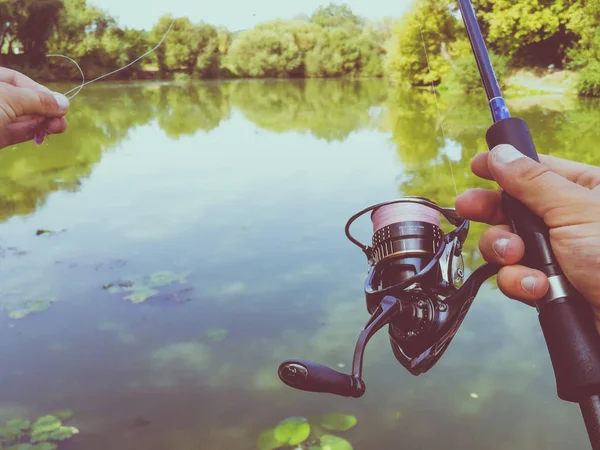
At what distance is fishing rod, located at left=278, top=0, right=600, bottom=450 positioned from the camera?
2.87 feet

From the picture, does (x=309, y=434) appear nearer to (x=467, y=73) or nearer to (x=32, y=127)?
(x=32, y=127)

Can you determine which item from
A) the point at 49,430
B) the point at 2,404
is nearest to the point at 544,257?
the point at 49,430

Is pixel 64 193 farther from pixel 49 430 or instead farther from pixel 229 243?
pixel 49 430

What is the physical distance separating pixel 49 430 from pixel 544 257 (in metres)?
2.23

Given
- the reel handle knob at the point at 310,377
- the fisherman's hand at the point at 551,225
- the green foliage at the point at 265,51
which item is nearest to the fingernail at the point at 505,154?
the fisherman's hand at the point at 551,225

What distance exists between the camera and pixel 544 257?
3.27ft

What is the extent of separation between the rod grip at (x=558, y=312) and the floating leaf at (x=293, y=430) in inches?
62.9

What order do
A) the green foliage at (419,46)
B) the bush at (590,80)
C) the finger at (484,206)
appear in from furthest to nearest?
1. the bush at (590,80)
2. the green foliage at (419,46)
3. the finger at (484,206)

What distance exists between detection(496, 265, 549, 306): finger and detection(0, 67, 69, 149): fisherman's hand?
1.26 meters

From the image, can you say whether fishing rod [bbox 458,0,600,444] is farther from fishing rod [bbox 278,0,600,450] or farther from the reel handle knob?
the reel handle knob

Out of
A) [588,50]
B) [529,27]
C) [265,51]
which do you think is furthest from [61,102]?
[265,51]

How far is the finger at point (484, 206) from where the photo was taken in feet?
4.24

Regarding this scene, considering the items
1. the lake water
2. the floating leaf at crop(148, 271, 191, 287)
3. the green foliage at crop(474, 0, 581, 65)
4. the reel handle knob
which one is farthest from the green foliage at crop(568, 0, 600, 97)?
the reel handle knob

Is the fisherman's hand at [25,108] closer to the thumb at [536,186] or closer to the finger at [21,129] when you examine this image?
the finger at [21,129]
